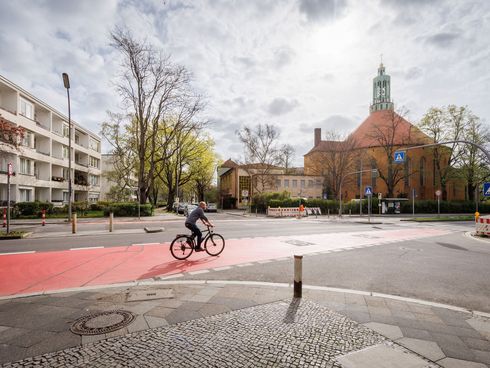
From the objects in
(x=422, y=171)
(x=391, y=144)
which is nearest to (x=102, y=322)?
(x=391, y=144)

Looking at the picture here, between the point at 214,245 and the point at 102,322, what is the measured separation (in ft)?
17.6

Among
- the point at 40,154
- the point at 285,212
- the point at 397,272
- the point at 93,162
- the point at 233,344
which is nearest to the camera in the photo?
the point at 233,344

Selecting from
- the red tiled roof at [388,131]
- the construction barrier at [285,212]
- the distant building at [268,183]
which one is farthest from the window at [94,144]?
the red tiled roof at [388,131]

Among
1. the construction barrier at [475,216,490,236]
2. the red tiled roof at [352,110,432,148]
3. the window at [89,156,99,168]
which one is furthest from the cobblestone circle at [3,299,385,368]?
the window at [89,156,99,168]

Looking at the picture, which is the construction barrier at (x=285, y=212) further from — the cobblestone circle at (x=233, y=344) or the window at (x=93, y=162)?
the window at (x=93, y=162)

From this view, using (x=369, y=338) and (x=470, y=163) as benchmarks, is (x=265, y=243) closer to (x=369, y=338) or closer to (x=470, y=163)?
(x=369, y=338)

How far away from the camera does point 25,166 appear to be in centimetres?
3253

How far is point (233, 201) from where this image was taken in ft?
205

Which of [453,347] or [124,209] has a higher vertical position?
[124,209]

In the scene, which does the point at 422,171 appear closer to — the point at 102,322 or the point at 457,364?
the point at 457,364

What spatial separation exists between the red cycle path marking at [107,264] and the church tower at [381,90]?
6881 centimetres

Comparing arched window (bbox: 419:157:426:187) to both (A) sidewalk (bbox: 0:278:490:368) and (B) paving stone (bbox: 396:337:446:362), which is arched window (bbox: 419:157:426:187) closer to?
A: (A) sidewalk (bbox: 0:278:490:368)

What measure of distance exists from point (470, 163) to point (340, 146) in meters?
19.9

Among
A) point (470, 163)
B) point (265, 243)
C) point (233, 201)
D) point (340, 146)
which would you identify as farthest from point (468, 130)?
point (265, 243)
